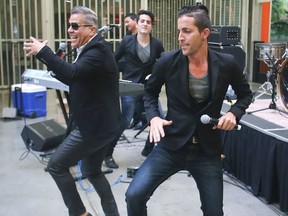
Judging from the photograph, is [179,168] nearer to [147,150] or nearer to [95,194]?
[95,194]

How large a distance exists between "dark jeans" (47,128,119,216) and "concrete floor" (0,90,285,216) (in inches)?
21.3

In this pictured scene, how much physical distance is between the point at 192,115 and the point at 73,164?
3.65ft

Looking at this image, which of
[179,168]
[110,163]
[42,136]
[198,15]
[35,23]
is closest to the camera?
[198,15]

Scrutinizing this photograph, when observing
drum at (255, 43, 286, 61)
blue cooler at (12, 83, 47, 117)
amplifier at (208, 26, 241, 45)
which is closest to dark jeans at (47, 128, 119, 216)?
drum at (255, 43, 286, 61)

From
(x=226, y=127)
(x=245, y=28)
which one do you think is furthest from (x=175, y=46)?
(x=226, y=127)

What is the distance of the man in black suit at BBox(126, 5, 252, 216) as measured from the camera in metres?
2.36

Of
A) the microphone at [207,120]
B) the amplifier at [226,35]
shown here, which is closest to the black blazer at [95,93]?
the microphone at [207,120]

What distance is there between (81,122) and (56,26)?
320 inches

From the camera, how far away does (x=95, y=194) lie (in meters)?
4.10

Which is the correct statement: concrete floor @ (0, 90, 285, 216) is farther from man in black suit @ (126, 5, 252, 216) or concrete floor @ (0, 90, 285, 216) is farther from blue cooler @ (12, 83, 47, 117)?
blue cooler @ (12, 83, 47, 117)

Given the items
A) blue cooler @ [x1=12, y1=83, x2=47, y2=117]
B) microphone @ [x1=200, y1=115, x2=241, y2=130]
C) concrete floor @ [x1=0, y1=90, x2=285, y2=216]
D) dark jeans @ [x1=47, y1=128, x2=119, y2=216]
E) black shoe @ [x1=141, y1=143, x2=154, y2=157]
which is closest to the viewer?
microphone @ [x1=200, y1=115, x2=241, y2=130]

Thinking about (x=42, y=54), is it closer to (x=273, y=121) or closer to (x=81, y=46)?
(x=81, y=46)

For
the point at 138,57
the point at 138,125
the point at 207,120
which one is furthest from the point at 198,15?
the point at 138,125

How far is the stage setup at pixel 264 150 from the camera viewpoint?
371cm
